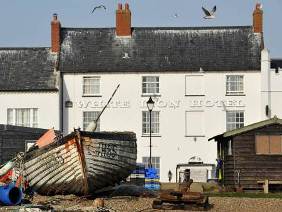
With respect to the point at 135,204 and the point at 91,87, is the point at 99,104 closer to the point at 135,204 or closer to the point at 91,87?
the point at 91,87

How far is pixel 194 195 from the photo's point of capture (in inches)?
1115

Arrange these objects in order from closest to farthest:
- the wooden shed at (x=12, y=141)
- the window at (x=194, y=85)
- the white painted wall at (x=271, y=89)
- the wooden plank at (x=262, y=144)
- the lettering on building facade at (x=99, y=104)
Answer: the wooden shed at (x=12, y=141)
the wooden plank at (x=262, y=144)
the white painted wall at (x=271, y=89)
the window at (x=194, y=85)
the lettering on building facade at (x=99, y=104)

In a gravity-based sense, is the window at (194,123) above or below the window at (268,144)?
above

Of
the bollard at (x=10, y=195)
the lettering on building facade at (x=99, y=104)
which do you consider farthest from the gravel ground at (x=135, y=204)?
the lettering on building facade at (x=99, y=104)

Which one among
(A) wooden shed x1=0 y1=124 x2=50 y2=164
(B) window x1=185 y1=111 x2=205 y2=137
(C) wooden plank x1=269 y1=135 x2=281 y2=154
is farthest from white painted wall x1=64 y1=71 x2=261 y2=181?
(A) wooden shed x1=0 y1=124 x2=50 y2=164

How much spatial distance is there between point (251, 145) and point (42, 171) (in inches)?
508

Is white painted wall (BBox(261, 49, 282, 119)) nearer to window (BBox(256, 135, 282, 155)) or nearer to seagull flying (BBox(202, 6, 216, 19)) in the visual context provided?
seagull flying (BBox(202, 6, 216, 19))

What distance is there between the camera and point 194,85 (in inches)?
2293

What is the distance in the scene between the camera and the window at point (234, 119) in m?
A: 57.5

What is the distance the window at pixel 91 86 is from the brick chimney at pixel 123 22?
4277mm

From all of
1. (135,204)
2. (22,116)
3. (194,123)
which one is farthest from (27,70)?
(135,204)

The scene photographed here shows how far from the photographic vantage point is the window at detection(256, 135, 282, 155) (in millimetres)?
40281

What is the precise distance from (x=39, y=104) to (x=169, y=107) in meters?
8.67

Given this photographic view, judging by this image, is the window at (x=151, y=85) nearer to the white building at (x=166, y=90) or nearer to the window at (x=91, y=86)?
the white building at (x=166, y=90)
